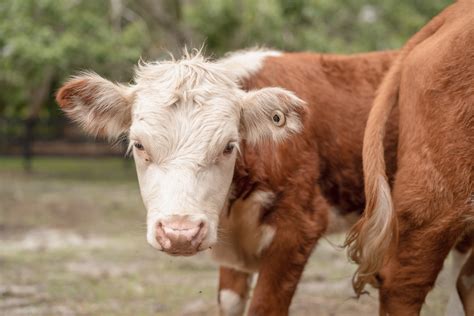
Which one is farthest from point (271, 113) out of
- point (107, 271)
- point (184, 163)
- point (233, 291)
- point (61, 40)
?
point (61, 40)

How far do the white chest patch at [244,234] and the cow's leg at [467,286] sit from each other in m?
1.24

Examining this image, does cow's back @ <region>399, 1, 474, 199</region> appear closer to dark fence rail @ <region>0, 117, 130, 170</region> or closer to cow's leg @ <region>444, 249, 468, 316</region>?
cow's leg @ <region>444, 249, 468, 316</region>

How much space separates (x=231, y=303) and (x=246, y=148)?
116cm

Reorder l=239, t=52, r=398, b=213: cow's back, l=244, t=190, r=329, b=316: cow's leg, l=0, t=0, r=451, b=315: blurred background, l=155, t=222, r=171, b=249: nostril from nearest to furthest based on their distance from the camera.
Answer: l=155, t=222, r=171, b=249: nostril < l=244, t=190, r=329, b=316: cow's leg < l=239, t=52, r=398, b=213: cow's back < l=0, t=0, r=451, b=315: blurred background

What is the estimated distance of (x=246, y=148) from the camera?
15.3 ft

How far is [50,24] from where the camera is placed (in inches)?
616

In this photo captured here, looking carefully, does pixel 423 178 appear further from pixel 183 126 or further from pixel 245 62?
pixel 245 62

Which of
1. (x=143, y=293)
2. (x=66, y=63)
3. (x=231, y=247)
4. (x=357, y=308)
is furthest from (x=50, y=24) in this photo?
(x=231, y=247)

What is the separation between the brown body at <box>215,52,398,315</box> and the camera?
4.67 metres

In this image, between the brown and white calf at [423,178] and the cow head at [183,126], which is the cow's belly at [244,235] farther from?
the brown and white calf at [423,178]

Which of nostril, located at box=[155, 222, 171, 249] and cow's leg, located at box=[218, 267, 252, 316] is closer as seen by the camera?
nostril, located at box=[155, 222, 171, 249]

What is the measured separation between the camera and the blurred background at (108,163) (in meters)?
7.33

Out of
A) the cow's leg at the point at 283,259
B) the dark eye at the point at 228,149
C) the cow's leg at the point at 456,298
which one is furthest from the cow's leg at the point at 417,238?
the cow's leg at the point at 456,298

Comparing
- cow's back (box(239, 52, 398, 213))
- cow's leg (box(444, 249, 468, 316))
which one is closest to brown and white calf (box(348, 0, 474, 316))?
cow's back (box(239, 52, 398, 213))
